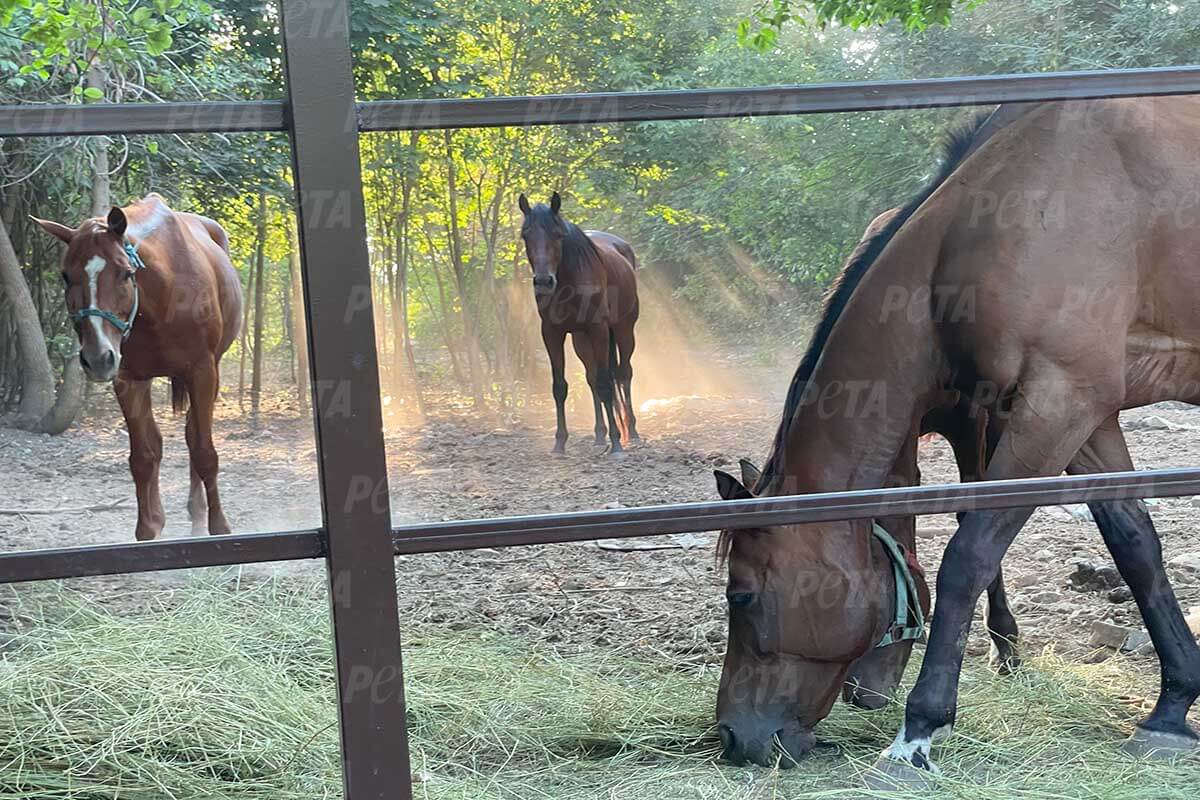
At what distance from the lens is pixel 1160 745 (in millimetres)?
2359

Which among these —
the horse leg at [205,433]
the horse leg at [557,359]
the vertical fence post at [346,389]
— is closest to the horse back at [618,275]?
the horse leg at [557,359]

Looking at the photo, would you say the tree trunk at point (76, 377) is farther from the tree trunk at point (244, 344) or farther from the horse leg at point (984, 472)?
the horse leg at point (984, 472)

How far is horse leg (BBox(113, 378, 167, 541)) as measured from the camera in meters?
4.53

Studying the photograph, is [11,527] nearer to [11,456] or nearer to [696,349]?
[11,456]

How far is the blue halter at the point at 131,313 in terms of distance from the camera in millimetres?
3922

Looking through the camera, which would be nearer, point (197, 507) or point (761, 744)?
point (761, 744)

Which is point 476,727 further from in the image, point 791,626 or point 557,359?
point 557,359

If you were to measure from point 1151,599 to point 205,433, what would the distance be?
3.70 meters

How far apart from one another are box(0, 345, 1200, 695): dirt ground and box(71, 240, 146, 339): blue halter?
941 mm

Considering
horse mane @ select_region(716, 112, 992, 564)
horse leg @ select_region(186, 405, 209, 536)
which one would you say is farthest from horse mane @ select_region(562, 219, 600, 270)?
horse mane @ select_region(716, 112, 992, 564)

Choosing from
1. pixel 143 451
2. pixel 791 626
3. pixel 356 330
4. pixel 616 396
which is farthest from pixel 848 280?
pixel 616 396

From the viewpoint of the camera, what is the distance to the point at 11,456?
6.96 m

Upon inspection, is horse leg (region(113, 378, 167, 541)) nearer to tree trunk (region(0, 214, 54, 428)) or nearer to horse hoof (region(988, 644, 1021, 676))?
horse hoof (region(988, 644, 1021, 676))

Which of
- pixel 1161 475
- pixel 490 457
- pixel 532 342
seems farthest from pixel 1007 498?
pixel 532 342
